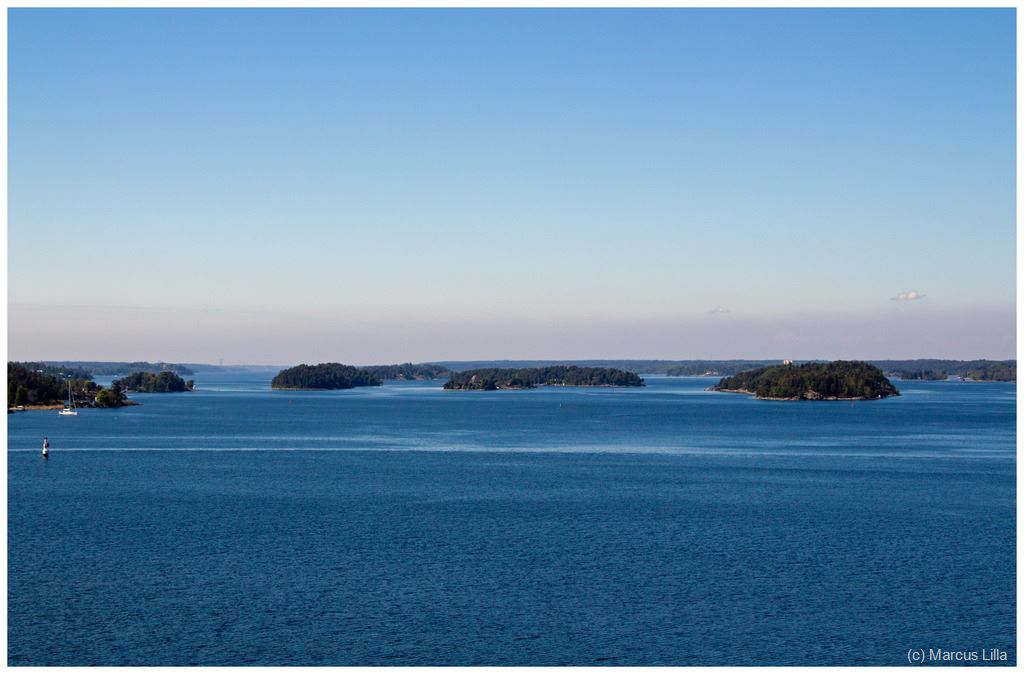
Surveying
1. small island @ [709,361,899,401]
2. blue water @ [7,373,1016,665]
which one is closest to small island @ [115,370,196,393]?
small island @ [709,361,899,401]

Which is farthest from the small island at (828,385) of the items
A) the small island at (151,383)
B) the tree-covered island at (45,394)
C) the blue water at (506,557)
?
the small island at (151,383)

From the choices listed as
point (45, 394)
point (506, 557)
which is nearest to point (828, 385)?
point (45, 394)

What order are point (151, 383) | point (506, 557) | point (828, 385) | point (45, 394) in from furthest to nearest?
point (151, 383) → point (828, 385) → point (45, 394) → point (506, 557)

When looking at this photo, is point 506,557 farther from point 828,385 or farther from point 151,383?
point 151,383

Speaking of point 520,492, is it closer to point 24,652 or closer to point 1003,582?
point 1003,582

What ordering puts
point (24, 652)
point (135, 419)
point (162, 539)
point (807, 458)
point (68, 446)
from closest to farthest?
point (24, 652) → point (162, 539) → point (807, 458) → point (68, 446) → point (135, 419)

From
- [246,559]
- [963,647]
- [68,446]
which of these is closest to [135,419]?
[68,446]

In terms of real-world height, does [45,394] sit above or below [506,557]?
above

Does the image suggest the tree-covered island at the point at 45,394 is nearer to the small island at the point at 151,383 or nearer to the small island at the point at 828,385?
the small island at the point at 151,383

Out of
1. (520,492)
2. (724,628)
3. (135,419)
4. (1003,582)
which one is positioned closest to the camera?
(724,628)
